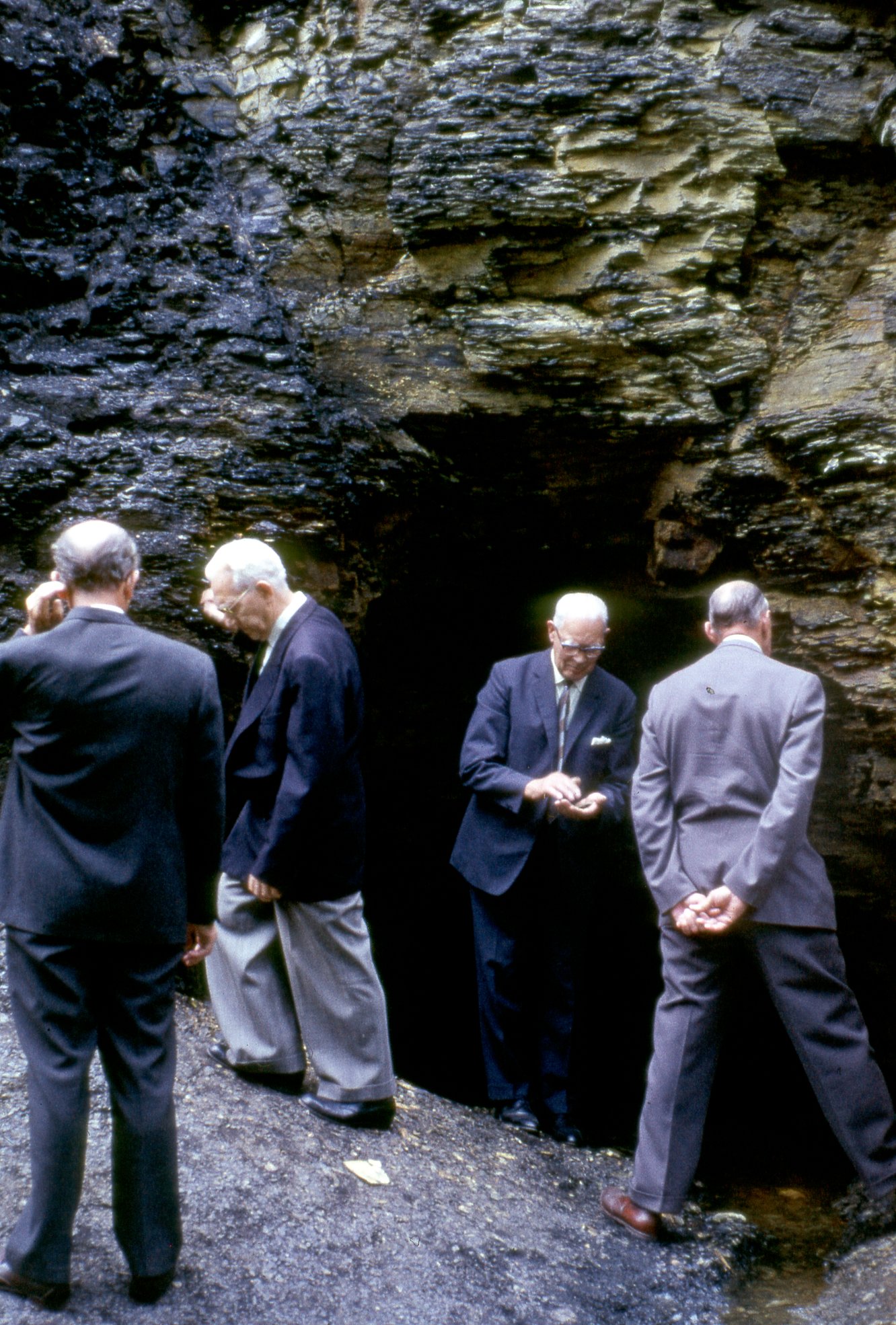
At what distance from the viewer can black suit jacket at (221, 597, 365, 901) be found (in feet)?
12.5

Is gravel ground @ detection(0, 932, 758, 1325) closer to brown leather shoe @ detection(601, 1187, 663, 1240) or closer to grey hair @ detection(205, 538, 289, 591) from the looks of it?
brown leather shoe @ detection(601, 1187, 663, 1240)

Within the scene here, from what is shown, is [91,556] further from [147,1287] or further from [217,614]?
[147,1287]

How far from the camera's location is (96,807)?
2.82m

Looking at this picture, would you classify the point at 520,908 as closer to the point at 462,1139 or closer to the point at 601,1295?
the point at 462,1139

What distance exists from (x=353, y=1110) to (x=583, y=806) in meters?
A: 1.52

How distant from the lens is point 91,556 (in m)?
2.89

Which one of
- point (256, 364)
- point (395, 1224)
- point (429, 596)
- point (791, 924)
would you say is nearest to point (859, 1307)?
point (791, 924)

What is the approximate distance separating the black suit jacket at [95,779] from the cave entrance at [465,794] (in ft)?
9.79

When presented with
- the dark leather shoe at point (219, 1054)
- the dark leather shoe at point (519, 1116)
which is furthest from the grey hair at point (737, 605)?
the dark leather shoe at point (219, 1054)

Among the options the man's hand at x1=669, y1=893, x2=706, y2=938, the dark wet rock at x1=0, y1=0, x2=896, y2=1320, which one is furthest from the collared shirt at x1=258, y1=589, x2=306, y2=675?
the man's hand at x1=669, y1=893, x2=706, y2=938

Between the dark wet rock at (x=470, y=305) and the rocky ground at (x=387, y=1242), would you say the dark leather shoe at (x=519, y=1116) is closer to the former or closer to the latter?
the rocky ground at (x=387, y=1242)

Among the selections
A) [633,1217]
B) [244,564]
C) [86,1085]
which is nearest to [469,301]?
[244,564]

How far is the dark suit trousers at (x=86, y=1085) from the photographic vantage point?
8.82 feet

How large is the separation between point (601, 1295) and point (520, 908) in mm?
1646
